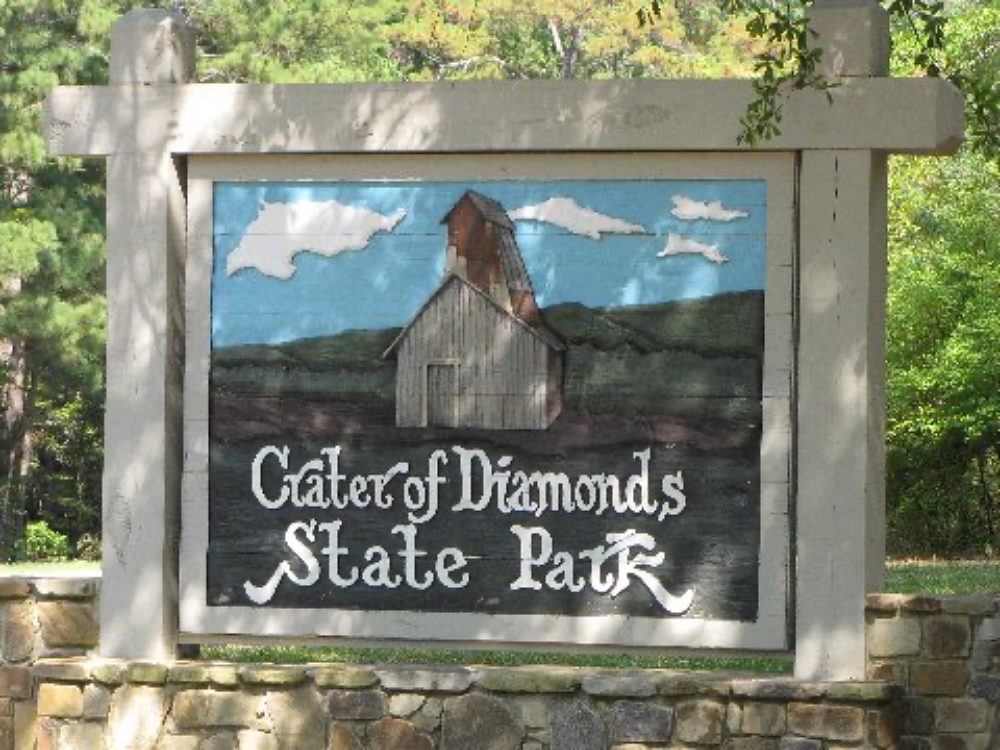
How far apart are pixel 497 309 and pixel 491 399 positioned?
0.32 meters

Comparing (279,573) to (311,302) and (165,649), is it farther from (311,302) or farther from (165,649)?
(311,302)

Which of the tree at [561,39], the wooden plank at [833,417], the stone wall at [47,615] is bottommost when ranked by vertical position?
the stone wall at [47,615]

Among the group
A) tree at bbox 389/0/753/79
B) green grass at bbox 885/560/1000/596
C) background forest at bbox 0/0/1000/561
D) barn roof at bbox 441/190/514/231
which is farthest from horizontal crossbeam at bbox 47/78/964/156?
tree at bbox 389/0/753/79

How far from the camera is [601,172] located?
758cm

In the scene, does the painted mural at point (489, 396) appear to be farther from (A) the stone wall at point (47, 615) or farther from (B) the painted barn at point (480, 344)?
(A) the stone wall at point (47, 615)

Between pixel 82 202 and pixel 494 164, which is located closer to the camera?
pixel 494 164

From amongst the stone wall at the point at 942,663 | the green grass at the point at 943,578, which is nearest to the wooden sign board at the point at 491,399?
the stone wall at the point at 942,663

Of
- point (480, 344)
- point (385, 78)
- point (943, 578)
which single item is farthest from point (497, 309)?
point (385, 78)

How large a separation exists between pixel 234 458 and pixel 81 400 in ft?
90.1

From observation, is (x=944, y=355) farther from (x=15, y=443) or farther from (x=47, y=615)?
(x=47, y=615)

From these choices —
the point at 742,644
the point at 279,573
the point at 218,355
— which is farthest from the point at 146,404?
the point at 742,644

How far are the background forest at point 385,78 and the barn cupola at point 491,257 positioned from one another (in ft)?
42.5

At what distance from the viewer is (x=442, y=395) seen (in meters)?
7.71

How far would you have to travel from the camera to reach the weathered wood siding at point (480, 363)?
761 centimetres
